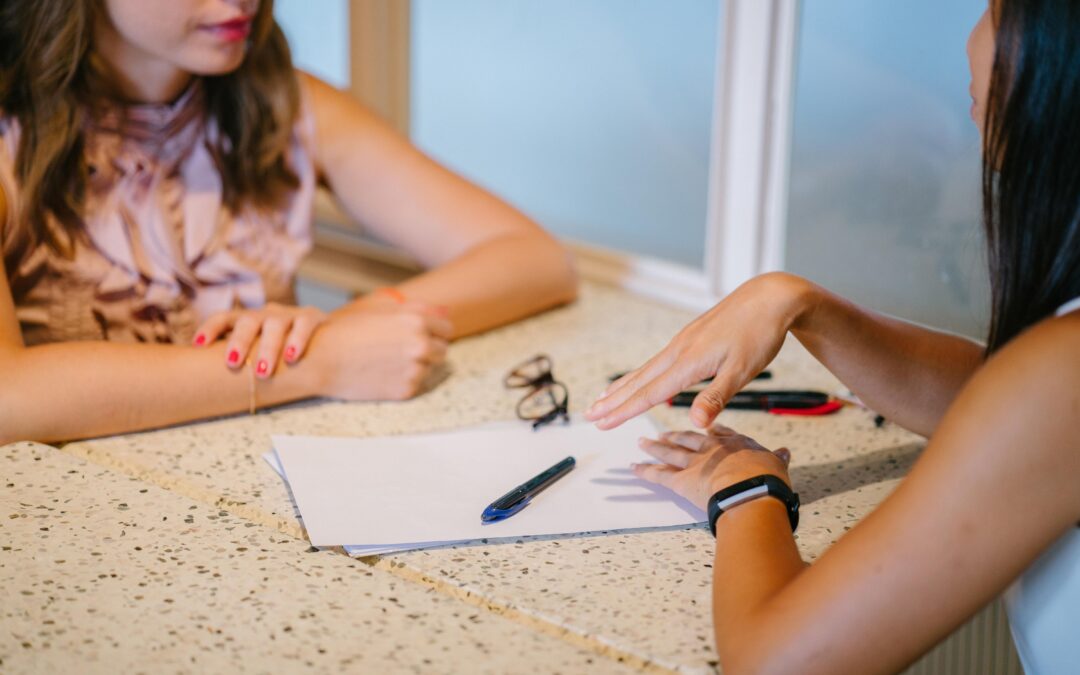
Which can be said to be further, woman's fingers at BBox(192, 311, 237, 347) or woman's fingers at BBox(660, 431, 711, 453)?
woman's fingers at BBox(192, 311, 237, 347)

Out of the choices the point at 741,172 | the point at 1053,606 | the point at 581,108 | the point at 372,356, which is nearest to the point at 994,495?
the point at 1053,606

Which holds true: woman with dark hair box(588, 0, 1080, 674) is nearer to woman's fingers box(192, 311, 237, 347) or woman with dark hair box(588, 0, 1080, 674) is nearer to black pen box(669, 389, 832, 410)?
black pen box(669, 389, 832, 410)

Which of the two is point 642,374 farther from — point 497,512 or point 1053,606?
point 1053,606

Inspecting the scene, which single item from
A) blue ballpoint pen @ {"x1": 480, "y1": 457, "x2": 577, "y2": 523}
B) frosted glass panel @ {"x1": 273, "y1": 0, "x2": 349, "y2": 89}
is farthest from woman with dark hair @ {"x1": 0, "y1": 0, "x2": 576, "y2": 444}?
frosted glass panel @ {"x1": 273, "y1": 0, "x2": 349, "y2": 89}

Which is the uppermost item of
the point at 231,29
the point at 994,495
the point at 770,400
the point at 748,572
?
the point at 231,29

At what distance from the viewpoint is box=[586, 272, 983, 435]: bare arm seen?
0.94 metres

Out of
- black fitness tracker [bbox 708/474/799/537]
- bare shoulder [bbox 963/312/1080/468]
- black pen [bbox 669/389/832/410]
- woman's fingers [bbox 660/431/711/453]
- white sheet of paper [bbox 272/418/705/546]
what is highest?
bare shoulder [bbox 963/312/1080/468]

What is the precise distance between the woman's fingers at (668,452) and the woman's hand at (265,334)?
0.40m

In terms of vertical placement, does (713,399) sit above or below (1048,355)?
below

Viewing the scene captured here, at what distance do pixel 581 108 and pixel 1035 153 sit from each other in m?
1.26

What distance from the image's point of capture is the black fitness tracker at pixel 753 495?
2.89ft

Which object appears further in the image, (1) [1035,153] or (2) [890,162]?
(2) [890,162]

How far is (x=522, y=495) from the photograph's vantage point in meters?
0.96

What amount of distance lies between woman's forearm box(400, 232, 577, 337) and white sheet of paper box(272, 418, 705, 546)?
302 millimetres
